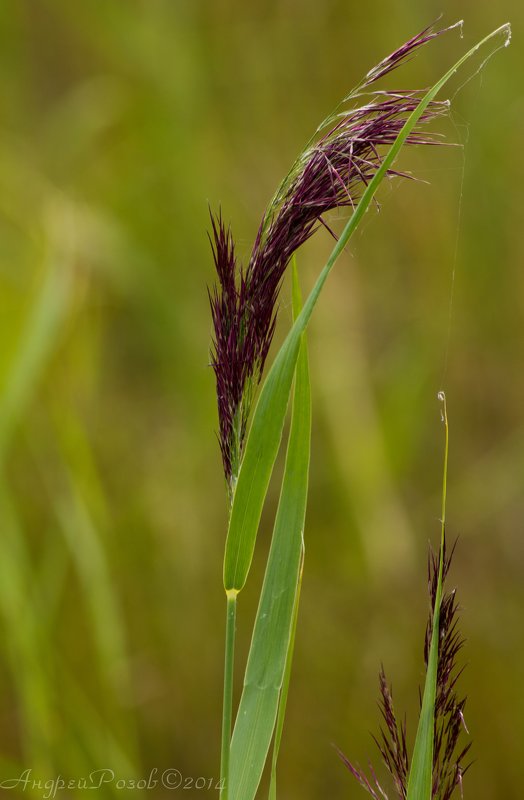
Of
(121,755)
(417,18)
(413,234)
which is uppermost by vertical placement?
(417,18)

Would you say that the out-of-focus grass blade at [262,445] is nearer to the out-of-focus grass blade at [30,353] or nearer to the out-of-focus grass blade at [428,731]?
the out-of-focus grass blade at [428,731]

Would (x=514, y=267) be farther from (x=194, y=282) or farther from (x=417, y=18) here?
(x=194, y=282)

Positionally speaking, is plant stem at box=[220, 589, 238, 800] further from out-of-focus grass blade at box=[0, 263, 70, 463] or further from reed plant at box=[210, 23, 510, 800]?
out-of-focus grass blade at box=[0, 263, 70, 463]

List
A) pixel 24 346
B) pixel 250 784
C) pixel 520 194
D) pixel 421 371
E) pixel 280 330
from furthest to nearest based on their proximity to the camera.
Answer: pixel 280 330, pixel 520 194, pixel 421 371, pixel 24 346, pixel 250 784

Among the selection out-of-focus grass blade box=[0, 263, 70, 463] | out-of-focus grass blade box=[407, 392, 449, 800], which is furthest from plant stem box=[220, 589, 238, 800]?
out-of-focus grass blade box=[0, 263, 70, 463]

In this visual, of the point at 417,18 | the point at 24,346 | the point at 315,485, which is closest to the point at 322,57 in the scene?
the point at 417,18

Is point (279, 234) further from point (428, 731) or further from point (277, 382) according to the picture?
point (428, 731)
